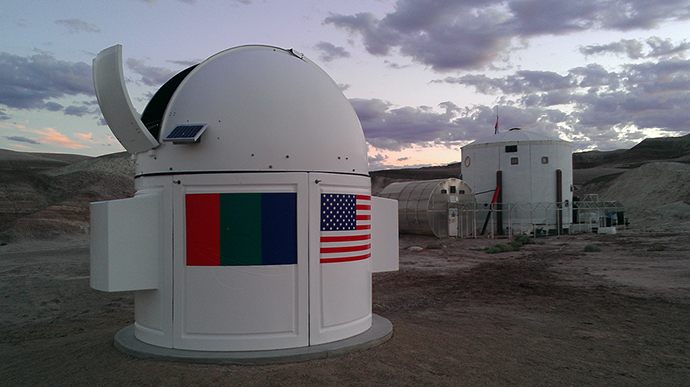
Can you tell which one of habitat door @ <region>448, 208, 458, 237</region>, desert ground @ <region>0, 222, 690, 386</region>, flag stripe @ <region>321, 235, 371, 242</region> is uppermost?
flag stripe @ <region>321, 235, 371, 242</region>

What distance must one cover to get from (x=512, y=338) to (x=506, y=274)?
821 cm

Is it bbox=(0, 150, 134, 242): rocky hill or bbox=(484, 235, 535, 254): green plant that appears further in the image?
bbox=(0, 150, 134, 242): rocky hill

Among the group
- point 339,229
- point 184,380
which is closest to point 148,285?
point 184,380

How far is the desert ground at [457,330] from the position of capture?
5.83m

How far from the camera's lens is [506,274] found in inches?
617

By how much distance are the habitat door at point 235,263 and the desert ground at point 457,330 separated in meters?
0.47

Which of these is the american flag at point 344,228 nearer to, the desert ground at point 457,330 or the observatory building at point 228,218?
the observatory building at point 228,218

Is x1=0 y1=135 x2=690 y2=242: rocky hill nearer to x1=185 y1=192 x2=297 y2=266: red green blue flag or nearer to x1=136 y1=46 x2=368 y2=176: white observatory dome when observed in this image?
x1=136 y1=46 x2=368 y2=176: white observatory dome

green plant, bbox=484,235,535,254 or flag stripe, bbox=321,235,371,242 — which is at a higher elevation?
flag stripe, bbox=321,235,371,242

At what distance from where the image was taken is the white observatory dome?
6289 millimetres

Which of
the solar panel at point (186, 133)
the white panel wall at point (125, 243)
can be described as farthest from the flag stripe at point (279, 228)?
the white panel wall at point (125, 243)

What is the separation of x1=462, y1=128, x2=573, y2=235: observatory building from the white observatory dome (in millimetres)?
26932

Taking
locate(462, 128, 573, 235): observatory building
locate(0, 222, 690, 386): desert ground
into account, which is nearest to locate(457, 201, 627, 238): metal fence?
locate(462, 128, 573, 235): observatory building

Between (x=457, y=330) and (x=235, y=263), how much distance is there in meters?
4.24
